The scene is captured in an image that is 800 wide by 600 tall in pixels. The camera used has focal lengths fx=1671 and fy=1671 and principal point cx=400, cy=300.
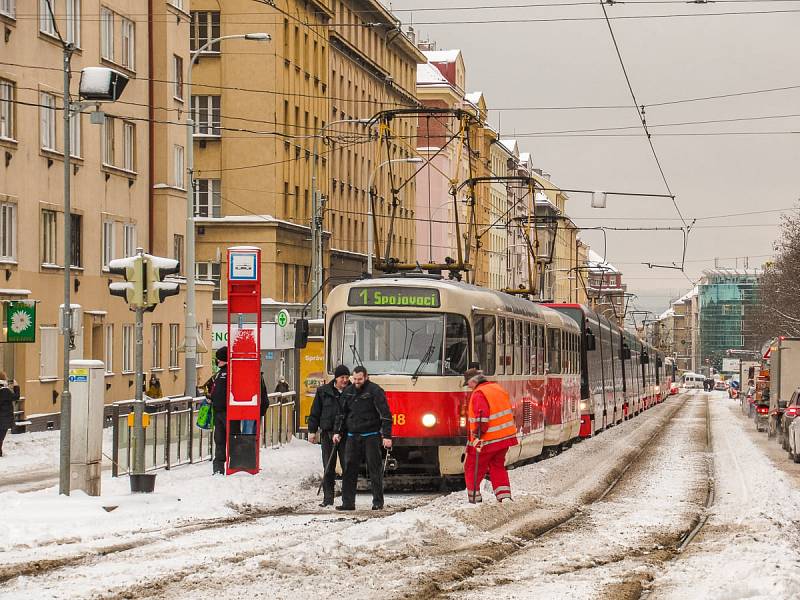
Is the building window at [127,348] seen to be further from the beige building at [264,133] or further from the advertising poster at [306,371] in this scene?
the advertising poster at [306,371]

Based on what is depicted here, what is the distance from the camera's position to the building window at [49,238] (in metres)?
41.4

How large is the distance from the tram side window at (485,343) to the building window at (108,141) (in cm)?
2546

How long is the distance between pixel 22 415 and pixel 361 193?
4490 cm

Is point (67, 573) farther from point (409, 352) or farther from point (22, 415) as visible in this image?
point (22, 415)

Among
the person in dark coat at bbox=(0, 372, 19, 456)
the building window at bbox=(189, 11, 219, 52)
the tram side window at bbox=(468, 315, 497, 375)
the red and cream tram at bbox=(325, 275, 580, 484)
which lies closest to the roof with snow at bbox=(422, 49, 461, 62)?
the building window at bbox=(189, 11, 219, 52)

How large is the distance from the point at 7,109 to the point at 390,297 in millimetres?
20622

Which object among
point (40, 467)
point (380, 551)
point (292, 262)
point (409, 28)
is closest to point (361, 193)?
point (292, 262)

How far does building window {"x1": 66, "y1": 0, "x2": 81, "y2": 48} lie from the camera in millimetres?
43062

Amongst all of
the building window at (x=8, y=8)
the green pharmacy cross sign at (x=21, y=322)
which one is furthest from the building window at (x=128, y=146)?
the green pharmacy cross sign at (x=21, y=322)

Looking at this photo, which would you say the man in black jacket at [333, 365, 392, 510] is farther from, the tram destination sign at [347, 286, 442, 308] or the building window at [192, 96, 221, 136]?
the building window at [192, 96, 221, 136]

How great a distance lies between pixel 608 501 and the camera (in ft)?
65.5

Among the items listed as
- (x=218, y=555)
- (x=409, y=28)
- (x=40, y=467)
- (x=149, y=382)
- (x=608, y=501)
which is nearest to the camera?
(x=218, y=555)

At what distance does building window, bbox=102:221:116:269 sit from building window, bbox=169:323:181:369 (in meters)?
5.86

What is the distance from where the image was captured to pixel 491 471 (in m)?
18.5
